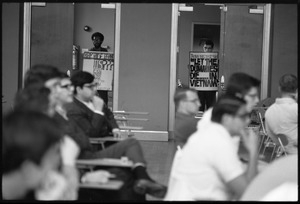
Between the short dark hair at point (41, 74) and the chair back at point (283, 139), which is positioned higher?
the short dark hair at point (41, 74)

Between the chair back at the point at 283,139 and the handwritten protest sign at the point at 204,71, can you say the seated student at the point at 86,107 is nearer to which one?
the chair back at the point at 283,139

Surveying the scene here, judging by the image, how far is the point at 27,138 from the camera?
159cm

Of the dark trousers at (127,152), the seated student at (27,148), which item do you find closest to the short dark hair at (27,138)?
the seated student at (27,148)

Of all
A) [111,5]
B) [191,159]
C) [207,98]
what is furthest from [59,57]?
[191,159]

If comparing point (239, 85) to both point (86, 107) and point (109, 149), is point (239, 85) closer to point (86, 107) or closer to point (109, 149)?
point (109, 149)

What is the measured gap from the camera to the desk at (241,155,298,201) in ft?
8.75

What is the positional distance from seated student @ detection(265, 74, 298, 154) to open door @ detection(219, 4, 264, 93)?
16.2ft

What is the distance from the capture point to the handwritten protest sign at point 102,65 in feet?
34.3

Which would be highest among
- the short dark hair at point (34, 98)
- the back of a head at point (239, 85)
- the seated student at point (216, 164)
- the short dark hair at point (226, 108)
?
the back of a head at point (239, 85)

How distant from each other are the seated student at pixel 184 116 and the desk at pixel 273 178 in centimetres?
123

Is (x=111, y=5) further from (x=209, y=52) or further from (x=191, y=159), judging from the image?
(x=191, y=159)

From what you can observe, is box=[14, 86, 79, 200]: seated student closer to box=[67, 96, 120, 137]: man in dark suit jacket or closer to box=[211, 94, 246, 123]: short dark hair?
box=[211, 94, 246, 123]: short dark hair

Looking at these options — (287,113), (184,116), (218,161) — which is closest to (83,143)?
(184,116)

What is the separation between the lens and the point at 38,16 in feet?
35.0
